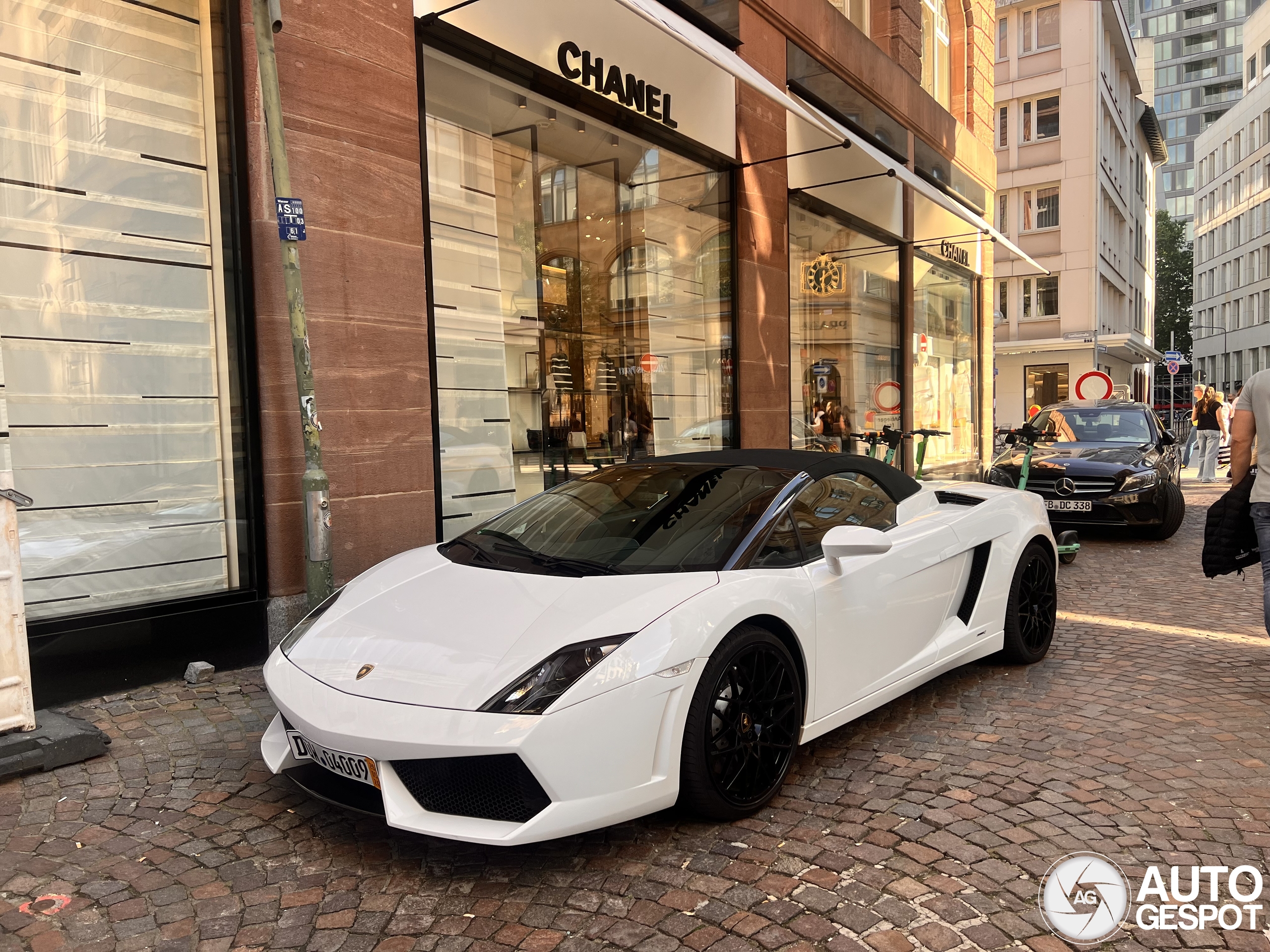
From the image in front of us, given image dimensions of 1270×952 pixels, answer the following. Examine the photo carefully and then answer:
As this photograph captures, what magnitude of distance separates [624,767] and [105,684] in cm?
333

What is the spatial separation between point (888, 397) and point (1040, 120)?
1293 inches

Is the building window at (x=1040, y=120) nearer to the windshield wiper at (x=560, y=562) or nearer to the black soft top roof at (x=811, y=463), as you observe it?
the black soft top roof at (x=811, y=463)

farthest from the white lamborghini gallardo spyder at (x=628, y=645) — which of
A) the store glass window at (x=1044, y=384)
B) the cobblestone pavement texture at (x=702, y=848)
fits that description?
the store glass window at (x=1044, y=384)

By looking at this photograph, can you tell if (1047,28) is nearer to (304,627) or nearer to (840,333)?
(840,333)

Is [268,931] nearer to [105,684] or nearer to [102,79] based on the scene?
[105,684]

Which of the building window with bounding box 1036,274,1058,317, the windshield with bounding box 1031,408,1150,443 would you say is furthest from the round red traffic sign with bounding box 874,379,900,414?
the building window with bounding box 1036,274,1058,317

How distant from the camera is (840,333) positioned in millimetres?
14117

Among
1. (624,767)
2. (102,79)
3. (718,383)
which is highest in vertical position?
(102,79)

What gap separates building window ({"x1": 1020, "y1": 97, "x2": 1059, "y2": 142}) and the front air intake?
45657mm

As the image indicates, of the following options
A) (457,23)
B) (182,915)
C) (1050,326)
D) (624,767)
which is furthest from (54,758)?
(1050,326)

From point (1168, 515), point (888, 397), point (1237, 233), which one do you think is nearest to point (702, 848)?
point (1168, 515)

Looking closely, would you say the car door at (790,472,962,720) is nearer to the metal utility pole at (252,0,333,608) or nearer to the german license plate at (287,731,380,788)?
the german license plate at (287,731,380,788)

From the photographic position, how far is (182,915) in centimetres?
268

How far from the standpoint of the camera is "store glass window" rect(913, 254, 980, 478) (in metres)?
17.0
